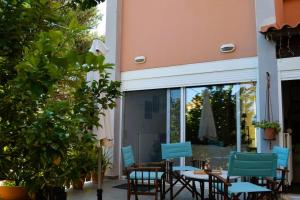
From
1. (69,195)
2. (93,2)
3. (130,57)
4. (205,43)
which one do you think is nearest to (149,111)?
(130,57)

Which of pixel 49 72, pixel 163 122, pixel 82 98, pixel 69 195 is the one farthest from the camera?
pixel 163 122

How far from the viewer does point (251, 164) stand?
4309 mm

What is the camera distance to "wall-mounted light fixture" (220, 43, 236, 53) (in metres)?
7.57

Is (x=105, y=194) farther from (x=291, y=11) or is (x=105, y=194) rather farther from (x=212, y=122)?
(x=291, y=11)

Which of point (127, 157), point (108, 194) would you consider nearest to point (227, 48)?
point (127, 157)

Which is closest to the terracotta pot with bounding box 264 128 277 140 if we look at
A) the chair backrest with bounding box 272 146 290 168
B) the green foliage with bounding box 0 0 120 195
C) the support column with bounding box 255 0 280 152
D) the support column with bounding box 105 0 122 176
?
the support column with bounding box 255 0 280 152

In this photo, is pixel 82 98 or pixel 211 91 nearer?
pixel 82 98

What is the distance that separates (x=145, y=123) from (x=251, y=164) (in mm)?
4596

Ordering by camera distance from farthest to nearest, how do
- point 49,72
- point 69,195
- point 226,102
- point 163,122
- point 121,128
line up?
→ point 121,128 < point 163,122 < point 226,102 < point 69,195 < point 49,72

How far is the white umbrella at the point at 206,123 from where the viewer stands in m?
7.69

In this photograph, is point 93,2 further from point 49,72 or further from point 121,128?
point 121,128

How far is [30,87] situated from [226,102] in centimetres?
675

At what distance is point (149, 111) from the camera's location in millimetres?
8648

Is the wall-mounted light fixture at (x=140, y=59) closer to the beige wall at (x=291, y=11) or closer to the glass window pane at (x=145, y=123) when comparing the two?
the glass window pane at (x=145, y=123)
